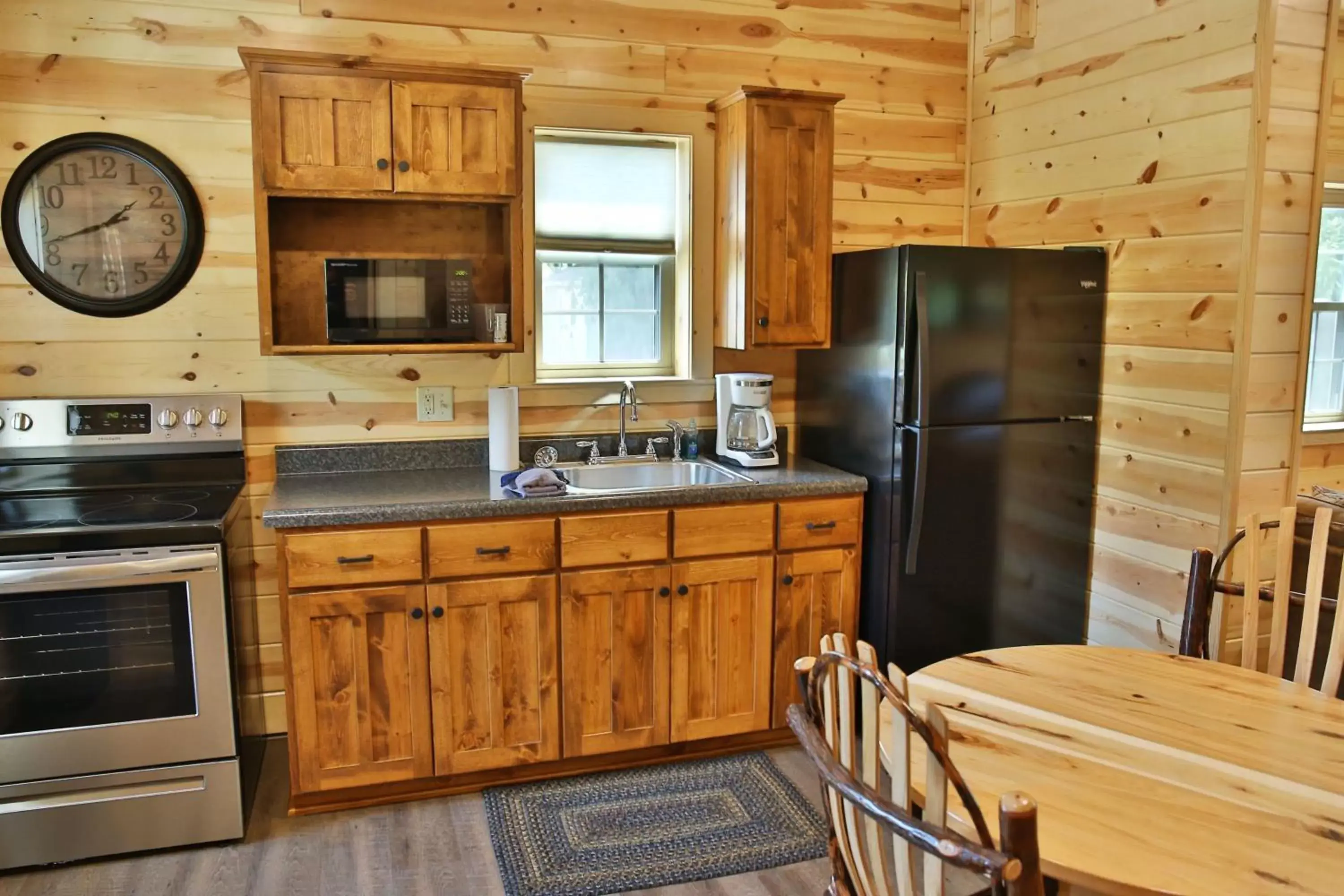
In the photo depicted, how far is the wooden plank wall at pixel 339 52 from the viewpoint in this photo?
2926mm

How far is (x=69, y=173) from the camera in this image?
9.60 feet

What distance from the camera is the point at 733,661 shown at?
10.2 ft

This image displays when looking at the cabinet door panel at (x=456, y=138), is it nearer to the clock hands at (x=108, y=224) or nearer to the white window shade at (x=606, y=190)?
the white window shade at (x=606, y=190)

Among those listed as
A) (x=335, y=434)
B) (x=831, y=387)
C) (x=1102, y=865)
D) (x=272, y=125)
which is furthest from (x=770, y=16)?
(x=1102, y=865)

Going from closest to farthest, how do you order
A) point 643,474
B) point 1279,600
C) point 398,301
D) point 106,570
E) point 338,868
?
point 1279,600
point 106,570
point 338,868
point 398,301
point 643,474

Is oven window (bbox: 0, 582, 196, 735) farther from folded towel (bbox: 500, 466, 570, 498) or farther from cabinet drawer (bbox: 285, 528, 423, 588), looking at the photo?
folded towel (bbox: 500, 466, 570, 498)

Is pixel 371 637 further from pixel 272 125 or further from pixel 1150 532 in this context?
pixel 1150 532

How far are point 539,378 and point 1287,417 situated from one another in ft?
7.21

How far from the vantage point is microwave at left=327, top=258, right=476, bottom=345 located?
298 centimetres

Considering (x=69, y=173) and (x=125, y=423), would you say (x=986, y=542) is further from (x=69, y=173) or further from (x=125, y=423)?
(x=69, y=173)

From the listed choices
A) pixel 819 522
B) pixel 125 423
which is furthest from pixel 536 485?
pixel 125 423

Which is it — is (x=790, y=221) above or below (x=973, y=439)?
above

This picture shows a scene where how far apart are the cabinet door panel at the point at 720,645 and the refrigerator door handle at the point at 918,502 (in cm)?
41

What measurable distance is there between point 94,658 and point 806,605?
76.0 inches
